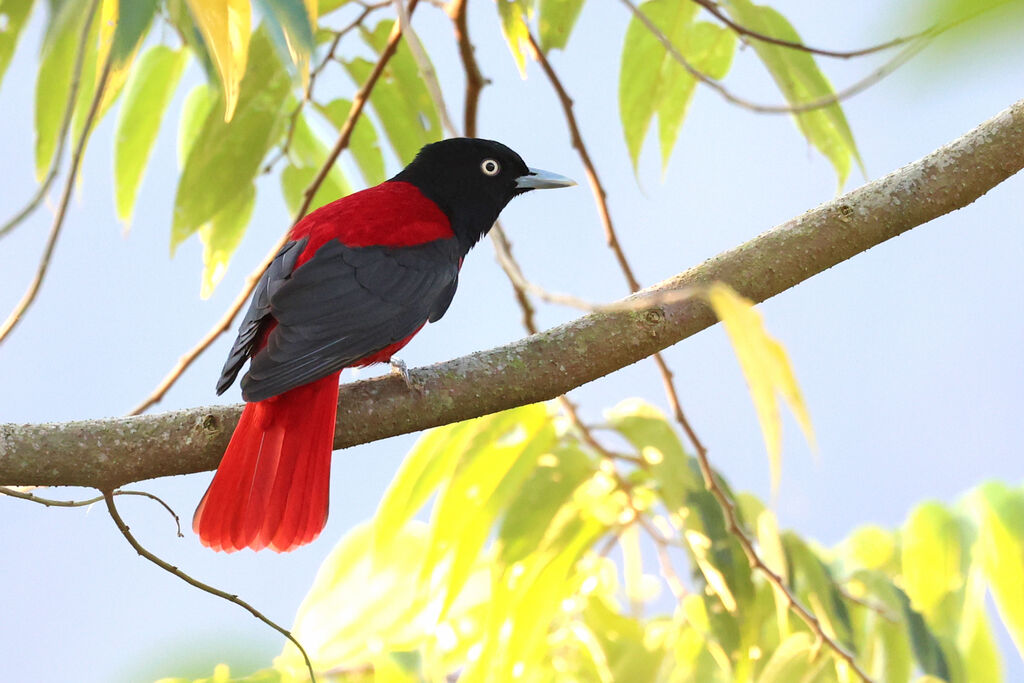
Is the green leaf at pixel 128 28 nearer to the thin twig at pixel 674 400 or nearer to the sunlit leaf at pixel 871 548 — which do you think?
the thin twig at pixel 674 400

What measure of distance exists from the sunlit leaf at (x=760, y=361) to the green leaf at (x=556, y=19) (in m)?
1.89

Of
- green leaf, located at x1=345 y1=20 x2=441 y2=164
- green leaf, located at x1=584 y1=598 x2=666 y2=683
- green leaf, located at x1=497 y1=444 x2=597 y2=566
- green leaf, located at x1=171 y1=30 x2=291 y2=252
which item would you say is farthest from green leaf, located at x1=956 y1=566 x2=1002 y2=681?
green leaf, located at x1=171 y1=30 x2=291 y2=252

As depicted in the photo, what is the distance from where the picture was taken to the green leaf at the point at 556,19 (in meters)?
2.53

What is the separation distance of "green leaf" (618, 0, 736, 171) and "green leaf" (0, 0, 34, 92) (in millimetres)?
1354

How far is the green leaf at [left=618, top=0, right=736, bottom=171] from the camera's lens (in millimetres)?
2604

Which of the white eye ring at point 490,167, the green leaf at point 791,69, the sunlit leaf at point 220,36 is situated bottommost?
the sunlit leaf at point 220,36

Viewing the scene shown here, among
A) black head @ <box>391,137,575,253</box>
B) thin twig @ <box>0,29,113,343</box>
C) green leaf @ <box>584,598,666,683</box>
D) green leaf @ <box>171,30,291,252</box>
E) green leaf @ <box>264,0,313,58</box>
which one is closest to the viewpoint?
green leaf @ <box>264,0,313,58</box>

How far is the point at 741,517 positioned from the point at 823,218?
1.06 meters

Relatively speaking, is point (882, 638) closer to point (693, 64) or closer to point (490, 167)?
point (693, 64)

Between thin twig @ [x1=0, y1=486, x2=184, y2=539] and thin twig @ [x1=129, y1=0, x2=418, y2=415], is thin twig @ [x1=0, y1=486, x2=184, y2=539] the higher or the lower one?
the lower one

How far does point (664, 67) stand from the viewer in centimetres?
265

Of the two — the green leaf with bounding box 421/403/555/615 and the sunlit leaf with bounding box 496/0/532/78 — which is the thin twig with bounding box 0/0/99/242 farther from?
the green leaf with bounding box 421/403/555/615

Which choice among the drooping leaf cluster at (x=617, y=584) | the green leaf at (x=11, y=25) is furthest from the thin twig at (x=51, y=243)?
the drooping leaf cluster at (x=617, y=584)

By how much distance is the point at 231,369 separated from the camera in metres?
2.07
